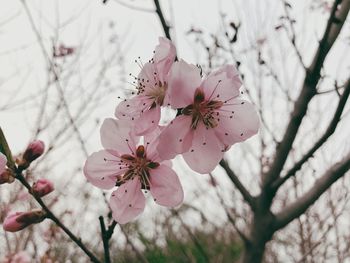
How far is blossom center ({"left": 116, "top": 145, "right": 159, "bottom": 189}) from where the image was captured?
132cm

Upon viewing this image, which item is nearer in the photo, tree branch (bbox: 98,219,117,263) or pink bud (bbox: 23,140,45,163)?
tree branch (bbox: 98,219,117,263)

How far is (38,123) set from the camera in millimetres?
3848

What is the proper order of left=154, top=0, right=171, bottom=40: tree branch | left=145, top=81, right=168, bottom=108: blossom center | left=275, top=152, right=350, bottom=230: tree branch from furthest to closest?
1. left=275, top=152, right=350, bottom=230: tree branch
2. left=154, top=0, right=171, bottom=40: tree branch
3. left=145, top=81, right=168, bottom=108: blossom center

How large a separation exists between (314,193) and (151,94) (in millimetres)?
1277

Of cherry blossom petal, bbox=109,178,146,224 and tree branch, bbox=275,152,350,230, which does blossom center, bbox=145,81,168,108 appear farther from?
tree branch, bbox=275,152,350,230

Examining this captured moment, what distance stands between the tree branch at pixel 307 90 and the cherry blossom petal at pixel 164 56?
1.08 metres

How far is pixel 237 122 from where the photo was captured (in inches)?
49.4

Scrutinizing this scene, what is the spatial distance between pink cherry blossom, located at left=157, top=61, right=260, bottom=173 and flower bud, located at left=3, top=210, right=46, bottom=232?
0.40m

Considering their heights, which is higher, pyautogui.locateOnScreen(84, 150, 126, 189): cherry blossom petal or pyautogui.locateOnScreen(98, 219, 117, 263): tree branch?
pyautogui.locateOnScreen(84, 150, 126, 189): cherry blossom petal

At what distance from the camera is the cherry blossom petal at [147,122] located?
114cm

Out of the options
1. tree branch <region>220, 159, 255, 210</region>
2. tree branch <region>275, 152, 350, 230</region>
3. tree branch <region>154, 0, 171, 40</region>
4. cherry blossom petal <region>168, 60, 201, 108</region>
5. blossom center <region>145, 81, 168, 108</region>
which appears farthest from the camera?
tree branch <region>220, 159, 255, 210</region>

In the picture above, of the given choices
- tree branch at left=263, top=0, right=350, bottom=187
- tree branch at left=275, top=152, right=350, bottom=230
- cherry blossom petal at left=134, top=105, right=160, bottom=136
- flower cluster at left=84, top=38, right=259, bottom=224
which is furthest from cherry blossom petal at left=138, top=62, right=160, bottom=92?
tree branch at left=275, top=152, right=350, bottom=230

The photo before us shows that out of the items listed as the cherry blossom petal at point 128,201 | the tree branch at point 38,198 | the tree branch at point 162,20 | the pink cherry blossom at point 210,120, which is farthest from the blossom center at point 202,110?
the tree branch at point 162,20

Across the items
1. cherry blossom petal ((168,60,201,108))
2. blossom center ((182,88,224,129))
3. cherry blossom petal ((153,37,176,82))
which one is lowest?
blossom center ((182,88,224,129))
